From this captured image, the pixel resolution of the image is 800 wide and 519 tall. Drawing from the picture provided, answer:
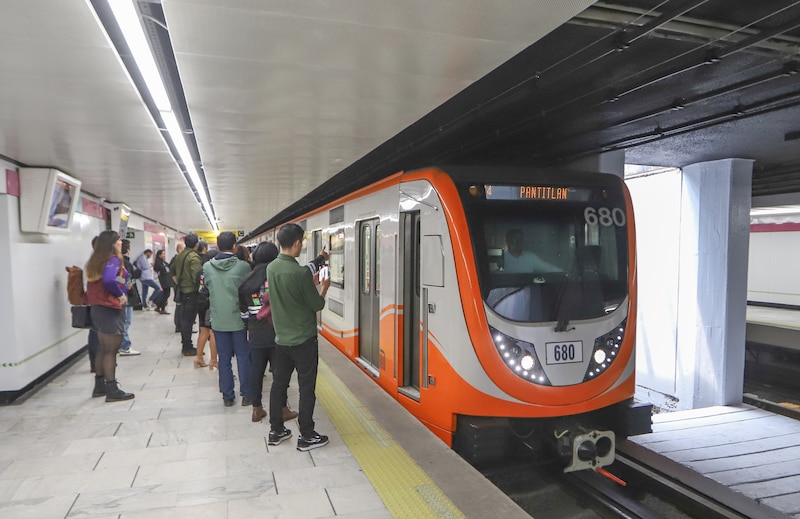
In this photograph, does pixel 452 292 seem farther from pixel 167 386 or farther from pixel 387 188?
pixel 167 386

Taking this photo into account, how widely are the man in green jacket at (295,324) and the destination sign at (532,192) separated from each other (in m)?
1.66

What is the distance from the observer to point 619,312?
434cm

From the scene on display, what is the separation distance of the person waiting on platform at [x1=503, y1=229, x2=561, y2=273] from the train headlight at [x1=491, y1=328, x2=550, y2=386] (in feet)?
1.89

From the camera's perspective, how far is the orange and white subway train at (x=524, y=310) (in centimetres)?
395

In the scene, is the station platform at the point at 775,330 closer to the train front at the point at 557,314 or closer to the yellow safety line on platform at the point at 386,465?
A: the train front at the point at 557,314

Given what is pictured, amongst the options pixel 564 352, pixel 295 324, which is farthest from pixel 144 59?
pixel 564 352

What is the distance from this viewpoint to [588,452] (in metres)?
4.04

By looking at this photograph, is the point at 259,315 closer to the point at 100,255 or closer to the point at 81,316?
the point at 100,255

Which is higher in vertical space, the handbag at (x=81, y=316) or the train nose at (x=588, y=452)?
the handbag at (x=81, y=316)

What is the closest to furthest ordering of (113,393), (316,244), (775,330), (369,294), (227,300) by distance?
(227,300), (113,393), (369,294), (316,244), (775,330)

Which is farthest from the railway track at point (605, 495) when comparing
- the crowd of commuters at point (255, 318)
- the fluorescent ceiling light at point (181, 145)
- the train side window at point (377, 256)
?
the fluorescent ceiling light at point (181, 145)

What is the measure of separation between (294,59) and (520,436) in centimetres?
336

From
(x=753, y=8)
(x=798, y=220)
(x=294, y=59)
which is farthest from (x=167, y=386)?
(x=798, y=220)

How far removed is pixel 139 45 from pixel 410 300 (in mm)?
3157
